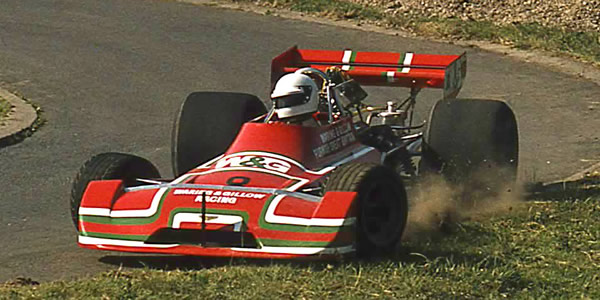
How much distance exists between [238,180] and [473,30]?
10.1m

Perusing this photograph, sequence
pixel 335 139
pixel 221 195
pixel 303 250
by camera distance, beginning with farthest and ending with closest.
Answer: pixel 335 139, pixel 221 195, pixel 303 250

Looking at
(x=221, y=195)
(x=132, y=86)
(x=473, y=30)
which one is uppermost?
(x=221, y=195)

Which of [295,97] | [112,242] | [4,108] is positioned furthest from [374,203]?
[4,108]

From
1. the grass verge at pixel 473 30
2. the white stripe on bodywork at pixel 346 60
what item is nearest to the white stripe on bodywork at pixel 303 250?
the white stripe on bodywork at pixel 346 60

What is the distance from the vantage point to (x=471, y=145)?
364 inches

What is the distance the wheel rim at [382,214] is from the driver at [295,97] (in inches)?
53.2

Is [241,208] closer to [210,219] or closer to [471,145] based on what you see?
[210,219]

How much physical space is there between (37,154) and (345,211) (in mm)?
5172

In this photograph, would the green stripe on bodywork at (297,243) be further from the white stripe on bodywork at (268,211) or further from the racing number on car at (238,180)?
the racing number on car at (238,180)

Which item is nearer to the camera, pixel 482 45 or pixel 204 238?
pixel 204 238

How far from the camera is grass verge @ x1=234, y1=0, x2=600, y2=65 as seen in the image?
1659cm

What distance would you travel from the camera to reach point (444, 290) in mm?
6621

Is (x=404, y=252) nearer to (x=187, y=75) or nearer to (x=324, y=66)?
(x=324, y=66)

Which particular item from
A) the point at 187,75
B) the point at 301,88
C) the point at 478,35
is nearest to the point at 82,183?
the point at 301,88
